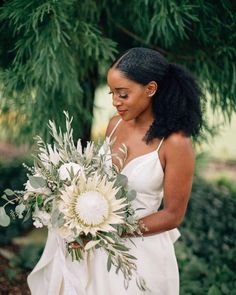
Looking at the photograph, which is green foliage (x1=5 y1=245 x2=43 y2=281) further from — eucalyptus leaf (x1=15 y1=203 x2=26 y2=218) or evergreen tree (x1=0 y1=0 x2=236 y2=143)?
eucalyptus leaf (x1=15 y1=203 x2=26 y2=218)

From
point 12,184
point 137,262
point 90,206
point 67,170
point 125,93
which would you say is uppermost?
point 125,93

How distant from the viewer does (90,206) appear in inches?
84.1

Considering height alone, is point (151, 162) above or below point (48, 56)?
below

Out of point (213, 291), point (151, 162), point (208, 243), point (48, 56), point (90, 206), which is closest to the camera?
point (90, 206)

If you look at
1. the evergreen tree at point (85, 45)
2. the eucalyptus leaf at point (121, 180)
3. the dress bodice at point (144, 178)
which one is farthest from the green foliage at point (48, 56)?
the eucalyptus leaf at point (121, 180)

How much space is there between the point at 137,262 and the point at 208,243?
93.0 inches

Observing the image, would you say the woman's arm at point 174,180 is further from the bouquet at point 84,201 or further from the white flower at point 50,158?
the white flower at point 50,158

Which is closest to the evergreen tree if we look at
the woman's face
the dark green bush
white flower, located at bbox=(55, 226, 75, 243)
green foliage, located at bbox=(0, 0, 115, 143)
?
green foliage, located at bbox=(0, 0, 115, 143)

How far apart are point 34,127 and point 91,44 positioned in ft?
2.11

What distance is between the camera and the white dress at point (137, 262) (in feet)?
7.77

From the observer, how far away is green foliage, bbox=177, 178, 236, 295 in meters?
4.21

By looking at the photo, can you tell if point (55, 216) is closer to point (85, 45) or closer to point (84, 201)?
point (84, 201)

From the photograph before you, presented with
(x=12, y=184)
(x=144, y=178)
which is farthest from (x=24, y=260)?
(x=144, y=178)

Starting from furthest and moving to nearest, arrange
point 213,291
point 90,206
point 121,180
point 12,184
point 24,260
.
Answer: point 12,184 < point 24,260 < point 213,291 < point 121,180 < point 90,206
